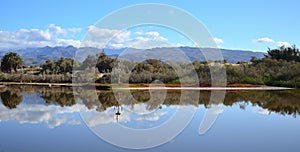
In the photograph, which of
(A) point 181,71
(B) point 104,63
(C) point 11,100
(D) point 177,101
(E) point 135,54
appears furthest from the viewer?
(B) point 104,63

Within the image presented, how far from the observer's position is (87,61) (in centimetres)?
2562

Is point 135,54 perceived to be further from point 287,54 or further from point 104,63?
point 287,54

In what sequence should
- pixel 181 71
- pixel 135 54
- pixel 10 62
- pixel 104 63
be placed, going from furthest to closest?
pixel 10 62, pixel 104 63, pixel 181 71, pixel 135 54

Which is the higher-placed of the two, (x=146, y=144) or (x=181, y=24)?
(x=181, y=24)

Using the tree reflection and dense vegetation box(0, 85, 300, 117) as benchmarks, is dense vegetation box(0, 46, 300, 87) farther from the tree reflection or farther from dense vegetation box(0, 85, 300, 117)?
the tree reflection

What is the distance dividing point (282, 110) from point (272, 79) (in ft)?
43.1

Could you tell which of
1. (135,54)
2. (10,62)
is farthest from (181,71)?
(10,62)

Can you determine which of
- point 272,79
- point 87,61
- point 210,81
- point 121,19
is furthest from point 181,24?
point 87,61

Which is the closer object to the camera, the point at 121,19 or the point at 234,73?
the point at 121,19

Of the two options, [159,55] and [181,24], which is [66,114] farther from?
[159,55]

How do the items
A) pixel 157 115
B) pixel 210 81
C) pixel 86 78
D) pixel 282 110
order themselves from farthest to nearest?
pixel 86 78 < pixel 210 81 < pixel 282 110 < pixel 157 115

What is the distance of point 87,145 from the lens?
521 centimetres

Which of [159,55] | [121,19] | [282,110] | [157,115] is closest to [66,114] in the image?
[157,115]

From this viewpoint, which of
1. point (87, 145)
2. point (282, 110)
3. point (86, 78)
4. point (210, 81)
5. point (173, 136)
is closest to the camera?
point (87, 145)
